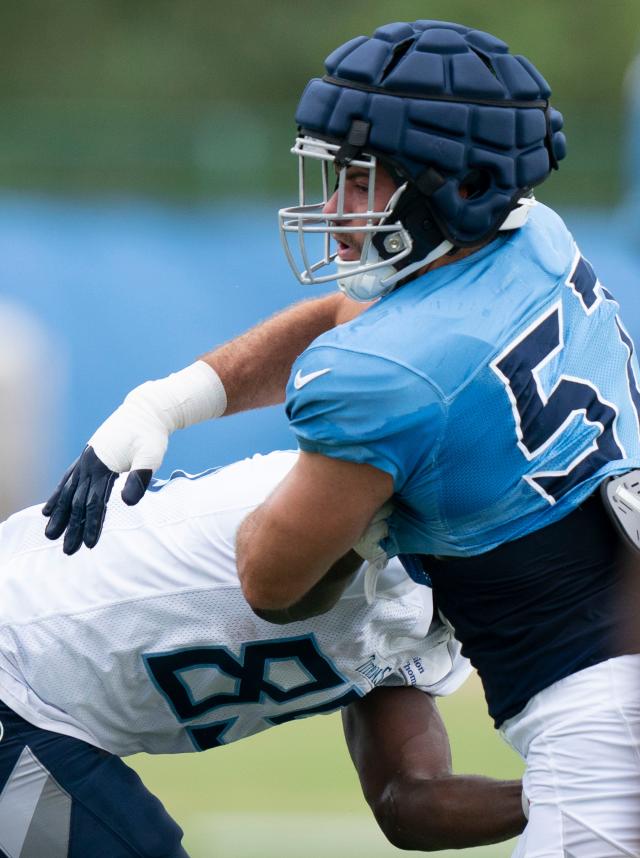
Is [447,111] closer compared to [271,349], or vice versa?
[447,111]

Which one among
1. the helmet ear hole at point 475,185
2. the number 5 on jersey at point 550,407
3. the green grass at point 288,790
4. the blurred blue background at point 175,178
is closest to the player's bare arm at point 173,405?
the helmet ear hole at point 475,185

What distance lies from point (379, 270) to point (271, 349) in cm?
69

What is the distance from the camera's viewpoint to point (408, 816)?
3.03 meters

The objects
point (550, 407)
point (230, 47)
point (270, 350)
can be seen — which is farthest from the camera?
point (230, 47)

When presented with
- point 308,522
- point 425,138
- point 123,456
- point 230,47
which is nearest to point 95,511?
point 123,456

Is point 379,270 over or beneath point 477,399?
→ over

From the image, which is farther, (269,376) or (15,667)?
(269,376)

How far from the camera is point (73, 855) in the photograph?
284cm

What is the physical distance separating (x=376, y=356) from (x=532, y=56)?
12.1 meters

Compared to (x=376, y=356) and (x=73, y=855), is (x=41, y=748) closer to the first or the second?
(x=73, y=855)

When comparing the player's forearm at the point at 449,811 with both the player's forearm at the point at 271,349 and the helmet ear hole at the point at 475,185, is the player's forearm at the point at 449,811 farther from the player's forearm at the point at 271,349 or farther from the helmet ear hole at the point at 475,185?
the helmet ear hole at the point at 475,185

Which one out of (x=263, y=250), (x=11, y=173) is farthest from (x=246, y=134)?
(x=263, y=250)

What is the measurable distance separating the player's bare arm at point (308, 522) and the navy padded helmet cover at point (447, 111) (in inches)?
19.7

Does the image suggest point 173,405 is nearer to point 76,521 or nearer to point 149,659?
point 76,521
